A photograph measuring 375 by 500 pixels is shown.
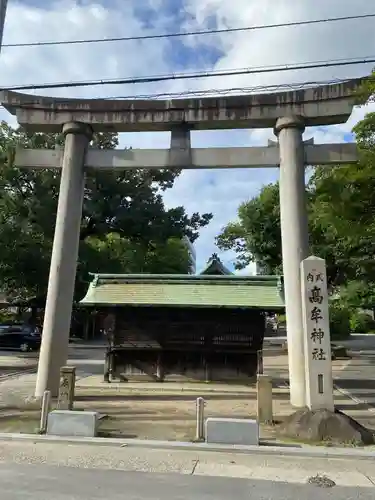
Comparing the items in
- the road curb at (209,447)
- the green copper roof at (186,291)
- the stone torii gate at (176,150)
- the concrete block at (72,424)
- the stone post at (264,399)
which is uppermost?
the stone torii gate at (176,150)

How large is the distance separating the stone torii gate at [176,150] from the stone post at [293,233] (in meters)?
0.03

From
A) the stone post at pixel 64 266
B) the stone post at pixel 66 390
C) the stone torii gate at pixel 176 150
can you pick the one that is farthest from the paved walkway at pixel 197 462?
the stone torii gate at pixel 176 150

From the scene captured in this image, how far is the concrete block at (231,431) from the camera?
7.79 metres

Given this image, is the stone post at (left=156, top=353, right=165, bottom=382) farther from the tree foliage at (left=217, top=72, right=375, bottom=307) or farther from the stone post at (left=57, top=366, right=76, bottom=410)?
the tree foliage at (left=217, top=72, right=375, bottom=307)

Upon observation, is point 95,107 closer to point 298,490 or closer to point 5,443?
point 5,443

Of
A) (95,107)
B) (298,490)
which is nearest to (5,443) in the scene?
(298,490)

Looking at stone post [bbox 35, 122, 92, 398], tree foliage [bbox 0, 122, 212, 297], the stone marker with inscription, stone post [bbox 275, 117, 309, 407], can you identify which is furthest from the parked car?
the stone marker with inscription

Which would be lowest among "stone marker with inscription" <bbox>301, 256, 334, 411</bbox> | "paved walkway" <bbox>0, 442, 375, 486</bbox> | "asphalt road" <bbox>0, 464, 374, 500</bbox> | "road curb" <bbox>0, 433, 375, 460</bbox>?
"asphalt road" <bbox>0, 464, 374, 500</bbox>

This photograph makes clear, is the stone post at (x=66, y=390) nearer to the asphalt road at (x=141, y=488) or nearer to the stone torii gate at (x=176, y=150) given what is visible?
the stone torii gate at (x=176, y=150)

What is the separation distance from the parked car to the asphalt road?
25222 millimetres

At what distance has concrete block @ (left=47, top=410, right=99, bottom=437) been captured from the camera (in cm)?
820

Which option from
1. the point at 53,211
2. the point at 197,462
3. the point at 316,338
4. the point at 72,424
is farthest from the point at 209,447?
the point at 53,211

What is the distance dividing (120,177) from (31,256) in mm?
7611

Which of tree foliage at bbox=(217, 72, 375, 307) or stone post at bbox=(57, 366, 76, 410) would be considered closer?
stone post at bbox=(57, 366, 76, 410)
